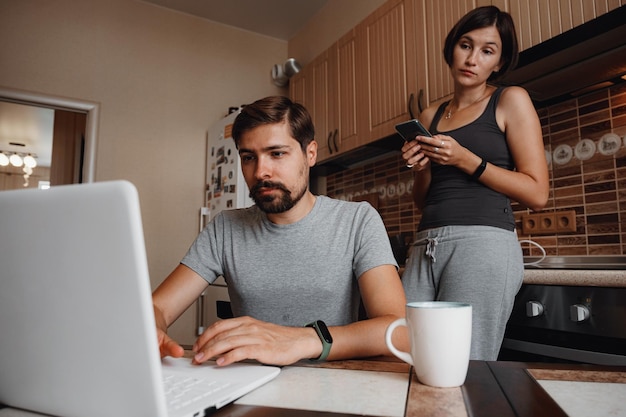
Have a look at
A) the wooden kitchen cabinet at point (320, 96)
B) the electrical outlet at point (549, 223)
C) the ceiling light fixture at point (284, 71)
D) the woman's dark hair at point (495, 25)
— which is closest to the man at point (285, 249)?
the woman's dark hair at point (495, 25)

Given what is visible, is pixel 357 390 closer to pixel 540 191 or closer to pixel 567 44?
pixel 540 191

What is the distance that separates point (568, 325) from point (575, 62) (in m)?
0.92

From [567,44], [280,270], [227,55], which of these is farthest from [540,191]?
[227,55]

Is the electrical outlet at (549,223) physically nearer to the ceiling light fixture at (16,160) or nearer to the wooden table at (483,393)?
the wooden table at (483,393)

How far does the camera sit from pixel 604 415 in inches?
17.1

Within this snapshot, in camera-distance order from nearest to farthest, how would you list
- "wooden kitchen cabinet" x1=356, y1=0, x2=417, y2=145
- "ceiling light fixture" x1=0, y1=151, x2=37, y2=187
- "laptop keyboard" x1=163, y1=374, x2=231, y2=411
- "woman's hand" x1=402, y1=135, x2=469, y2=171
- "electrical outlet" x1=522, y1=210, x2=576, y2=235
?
"laptop keyboard" x1=163, y1=374, x2=231, y2=411 < "woman's hand" x1=402, y1=135, x2=469, y2=171 < "electrical outlet" x1=522, y1=210, x2=576, y2=235 < "wooden kitchen cabinet" x1=356, y1=0, x2=417, y2=145 < "ceiling light fixture" x1=0, y1=151, x2=37, y2=187

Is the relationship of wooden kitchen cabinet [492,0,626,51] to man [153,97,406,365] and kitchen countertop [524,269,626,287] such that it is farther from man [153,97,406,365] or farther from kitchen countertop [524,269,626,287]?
man [153,97,406,365]

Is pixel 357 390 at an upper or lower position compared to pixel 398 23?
lower

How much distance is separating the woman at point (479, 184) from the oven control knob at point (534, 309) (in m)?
0.14

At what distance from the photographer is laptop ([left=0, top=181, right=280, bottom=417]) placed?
1.18ft

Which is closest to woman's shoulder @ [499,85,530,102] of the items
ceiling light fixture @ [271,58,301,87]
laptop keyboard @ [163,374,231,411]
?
laptop keyboard @ [163,374,231,411]

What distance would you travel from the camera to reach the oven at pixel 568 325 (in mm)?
1149

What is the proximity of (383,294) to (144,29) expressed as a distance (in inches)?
120

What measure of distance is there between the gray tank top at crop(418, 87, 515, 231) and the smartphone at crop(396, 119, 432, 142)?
0.48 ft
